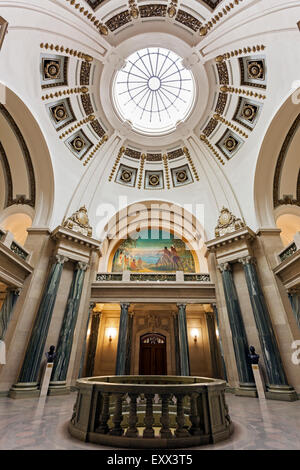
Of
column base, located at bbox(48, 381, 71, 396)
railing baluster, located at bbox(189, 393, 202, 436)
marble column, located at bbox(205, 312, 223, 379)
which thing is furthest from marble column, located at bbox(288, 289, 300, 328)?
column base, located at bbox(48, 381, 71, 396)

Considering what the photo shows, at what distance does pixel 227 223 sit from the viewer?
36.9ft

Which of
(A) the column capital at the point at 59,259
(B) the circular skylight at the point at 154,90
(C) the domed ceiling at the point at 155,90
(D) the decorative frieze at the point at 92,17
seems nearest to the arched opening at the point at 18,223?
(A) the column capital at the point at 59,259

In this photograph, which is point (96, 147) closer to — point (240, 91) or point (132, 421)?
point (240, 91)

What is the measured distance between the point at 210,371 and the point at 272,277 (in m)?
6.49

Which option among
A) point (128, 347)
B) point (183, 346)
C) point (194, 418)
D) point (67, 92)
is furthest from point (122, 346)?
point (67, 92)

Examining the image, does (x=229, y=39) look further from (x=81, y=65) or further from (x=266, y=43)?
(x=81, y=65)

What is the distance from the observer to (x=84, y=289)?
34.6 feet

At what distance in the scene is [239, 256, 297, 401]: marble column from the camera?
7.31 metres

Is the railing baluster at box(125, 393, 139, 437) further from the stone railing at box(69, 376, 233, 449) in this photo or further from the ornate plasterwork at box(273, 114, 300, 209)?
the ornate plasterwork at box(273, 114, 300, 209)

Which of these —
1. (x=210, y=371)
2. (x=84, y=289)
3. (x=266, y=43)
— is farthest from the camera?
(x=210, y=371)

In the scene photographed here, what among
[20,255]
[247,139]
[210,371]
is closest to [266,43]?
[247,139]

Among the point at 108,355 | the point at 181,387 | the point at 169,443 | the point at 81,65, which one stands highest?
the point at 81,65

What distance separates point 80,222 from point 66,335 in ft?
17.3

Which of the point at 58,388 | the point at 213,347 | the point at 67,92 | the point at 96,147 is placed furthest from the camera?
the point at 96,147
